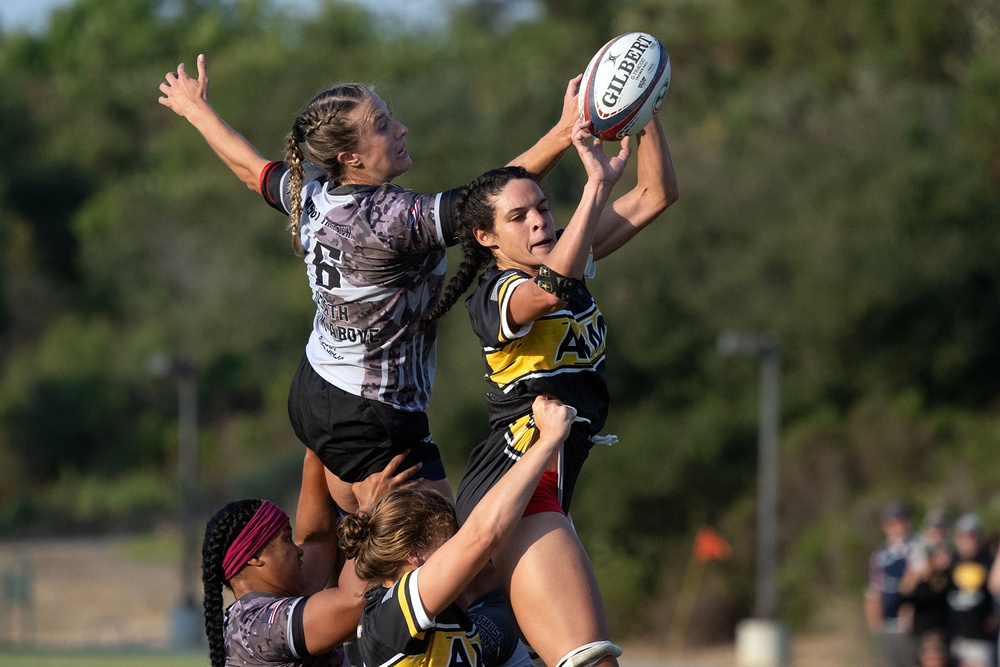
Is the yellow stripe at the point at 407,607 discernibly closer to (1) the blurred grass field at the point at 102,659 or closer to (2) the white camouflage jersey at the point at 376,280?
(2) the white camouflage jersey at the point at 376,280

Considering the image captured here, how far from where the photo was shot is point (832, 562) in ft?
108

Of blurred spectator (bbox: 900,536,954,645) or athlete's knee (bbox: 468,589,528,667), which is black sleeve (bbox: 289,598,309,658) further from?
blurred spectator (bbox: 900,536,954,645)

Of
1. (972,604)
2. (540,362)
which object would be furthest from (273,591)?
(972,604)

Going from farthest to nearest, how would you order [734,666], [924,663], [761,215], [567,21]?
[567,21] < [761,215] < [734,666] < [924,663]

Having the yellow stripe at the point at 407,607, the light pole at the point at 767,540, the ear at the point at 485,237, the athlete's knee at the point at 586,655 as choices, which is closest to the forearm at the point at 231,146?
the ear at the point at 485,237

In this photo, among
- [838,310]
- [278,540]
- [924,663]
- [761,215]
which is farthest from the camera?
[761,215]

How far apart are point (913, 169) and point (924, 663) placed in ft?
91.7

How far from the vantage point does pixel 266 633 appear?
15.7 ft

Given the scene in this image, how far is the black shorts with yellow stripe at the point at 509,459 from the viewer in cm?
486

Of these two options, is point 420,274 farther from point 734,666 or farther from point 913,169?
point 913,169

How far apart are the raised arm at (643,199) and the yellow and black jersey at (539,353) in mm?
569

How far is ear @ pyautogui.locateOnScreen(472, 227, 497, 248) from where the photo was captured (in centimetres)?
479

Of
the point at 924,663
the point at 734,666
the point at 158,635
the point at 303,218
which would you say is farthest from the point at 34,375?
the point at 303,218

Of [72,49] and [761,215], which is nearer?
[761,215]
